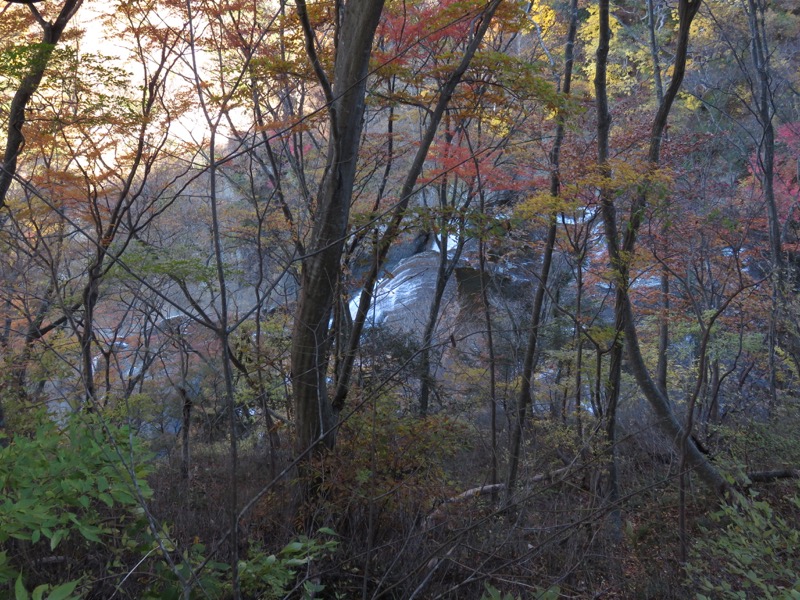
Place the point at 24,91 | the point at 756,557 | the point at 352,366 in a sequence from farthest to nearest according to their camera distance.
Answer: the point at 352,366 < the point at 24,91 < the point at 756,557

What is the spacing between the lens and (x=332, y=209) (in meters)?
4.44

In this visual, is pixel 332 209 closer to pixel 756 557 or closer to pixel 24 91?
pixel 24 91

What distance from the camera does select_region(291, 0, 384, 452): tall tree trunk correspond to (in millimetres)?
4207

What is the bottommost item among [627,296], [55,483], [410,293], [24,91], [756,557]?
[756,557]

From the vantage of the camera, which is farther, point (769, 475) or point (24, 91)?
point (769, 475)

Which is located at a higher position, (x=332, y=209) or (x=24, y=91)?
(x=24, y=91)

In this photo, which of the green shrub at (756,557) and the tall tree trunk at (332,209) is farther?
the tall tree trunk at (332,209)

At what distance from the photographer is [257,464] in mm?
7926

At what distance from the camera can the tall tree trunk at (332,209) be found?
4207 mm

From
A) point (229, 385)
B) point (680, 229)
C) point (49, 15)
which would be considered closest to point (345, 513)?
point (229, 385)

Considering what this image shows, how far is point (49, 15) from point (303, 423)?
238 inches

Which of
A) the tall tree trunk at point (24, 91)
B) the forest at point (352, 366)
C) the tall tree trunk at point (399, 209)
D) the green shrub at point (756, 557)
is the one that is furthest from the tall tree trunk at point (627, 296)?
the tall tree trunk at point (24, 91)

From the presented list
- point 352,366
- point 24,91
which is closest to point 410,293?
point 352,366

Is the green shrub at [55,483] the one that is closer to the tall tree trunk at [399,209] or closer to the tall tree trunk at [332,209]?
the tall tree trunk at [332,209]
